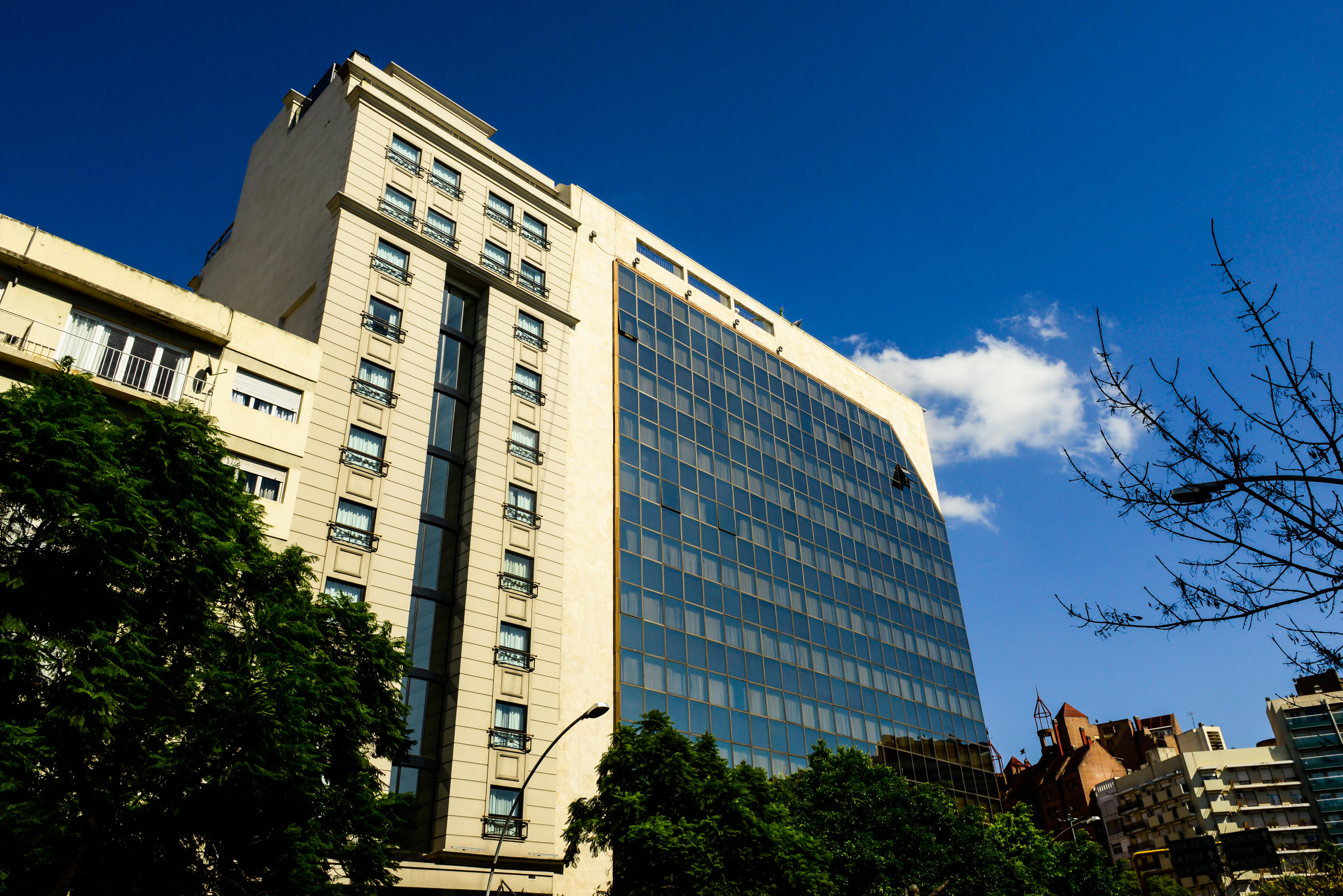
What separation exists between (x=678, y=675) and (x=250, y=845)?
25386mm

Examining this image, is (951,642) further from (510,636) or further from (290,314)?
(290,314)

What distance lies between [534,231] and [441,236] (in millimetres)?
6430

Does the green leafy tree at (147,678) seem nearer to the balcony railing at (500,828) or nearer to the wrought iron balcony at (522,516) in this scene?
the balcony railing at (500,828)

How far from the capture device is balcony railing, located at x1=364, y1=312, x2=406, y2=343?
118 feet

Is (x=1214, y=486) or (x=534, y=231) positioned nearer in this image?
(x=1214, y=486)

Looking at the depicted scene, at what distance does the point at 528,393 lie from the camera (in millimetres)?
40781

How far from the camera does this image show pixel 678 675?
4122 cm

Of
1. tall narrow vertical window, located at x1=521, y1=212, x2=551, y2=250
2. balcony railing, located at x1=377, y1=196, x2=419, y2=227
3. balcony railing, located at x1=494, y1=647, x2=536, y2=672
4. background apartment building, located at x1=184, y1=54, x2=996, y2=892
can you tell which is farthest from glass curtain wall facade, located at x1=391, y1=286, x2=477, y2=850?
tall narrow vertical window, located at x1=521, y1=212, x2=551, y2=250

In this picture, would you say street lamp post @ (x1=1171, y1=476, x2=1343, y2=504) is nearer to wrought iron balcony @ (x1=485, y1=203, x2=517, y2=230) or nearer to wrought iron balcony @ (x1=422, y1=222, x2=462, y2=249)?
wrought iron balcony @ (x1=422, y1=222, x2=462, y2=249)

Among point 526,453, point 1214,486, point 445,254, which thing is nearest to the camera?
point 1214,486

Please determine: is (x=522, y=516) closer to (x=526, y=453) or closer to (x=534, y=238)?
(x=526, y=453)

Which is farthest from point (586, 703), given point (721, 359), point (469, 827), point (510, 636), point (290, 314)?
point (721, 359)

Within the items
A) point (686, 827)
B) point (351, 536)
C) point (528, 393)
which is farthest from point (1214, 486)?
point (528, 393)

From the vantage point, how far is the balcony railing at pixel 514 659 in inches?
1342
